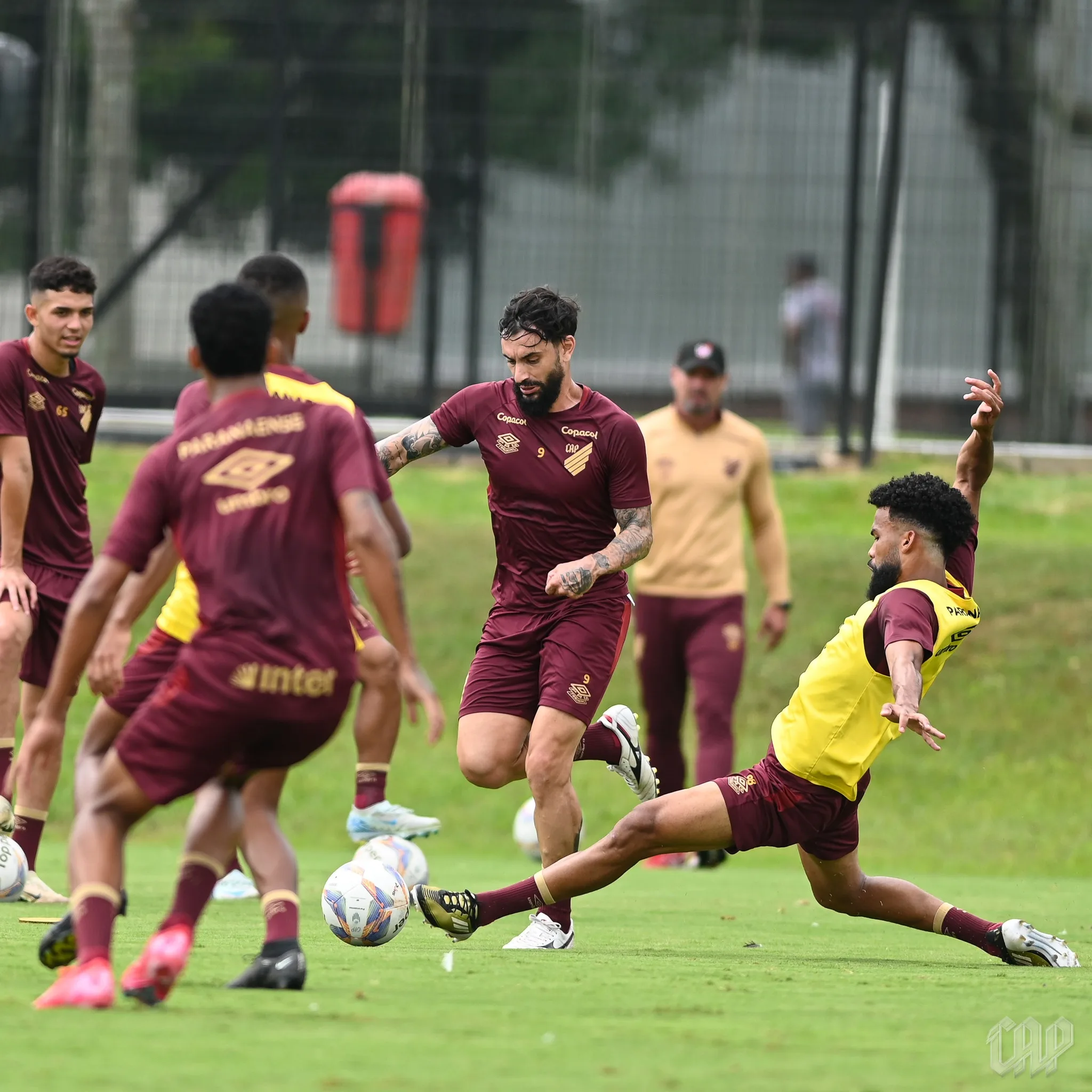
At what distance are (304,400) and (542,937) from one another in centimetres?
258

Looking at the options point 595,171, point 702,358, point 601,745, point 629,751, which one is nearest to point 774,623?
point 702,358

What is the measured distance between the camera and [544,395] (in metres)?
8.01

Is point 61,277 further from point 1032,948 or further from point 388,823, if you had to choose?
point 1032,948

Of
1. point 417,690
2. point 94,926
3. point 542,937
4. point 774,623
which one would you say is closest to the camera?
point 94,926

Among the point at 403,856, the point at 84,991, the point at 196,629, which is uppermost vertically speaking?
the point at 196,629

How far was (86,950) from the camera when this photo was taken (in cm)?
504

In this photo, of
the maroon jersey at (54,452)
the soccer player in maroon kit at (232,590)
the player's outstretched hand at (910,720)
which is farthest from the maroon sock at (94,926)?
the maroon jersey at (54,452)

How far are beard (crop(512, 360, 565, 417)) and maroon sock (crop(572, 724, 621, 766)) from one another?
142 cm

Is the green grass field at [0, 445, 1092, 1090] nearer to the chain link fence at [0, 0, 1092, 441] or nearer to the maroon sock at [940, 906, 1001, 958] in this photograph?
the maroon sock at [940, 906, 1001, 958]

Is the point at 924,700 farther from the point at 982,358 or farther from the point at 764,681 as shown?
the point at 982,358

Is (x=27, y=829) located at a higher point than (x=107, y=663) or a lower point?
lower

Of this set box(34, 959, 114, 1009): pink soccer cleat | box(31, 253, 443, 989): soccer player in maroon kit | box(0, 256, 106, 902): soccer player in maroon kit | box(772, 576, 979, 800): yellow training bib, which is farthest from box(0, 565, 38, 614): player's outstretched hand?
box(34, 959, 114, 1009): pink soccer cleat

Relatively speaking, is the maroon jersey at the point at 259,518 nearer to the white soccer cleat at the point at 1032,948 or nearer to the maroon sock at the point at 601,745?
the white soccer cleat at the point at 1032,948

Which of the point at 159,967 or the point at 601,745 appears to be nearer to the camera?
the point at 159,967
